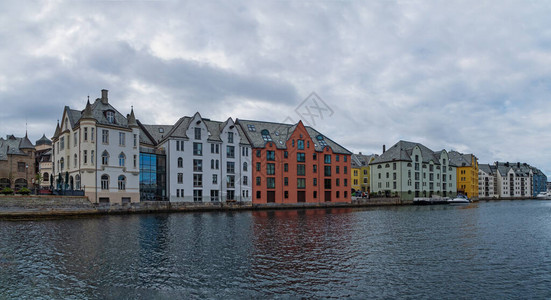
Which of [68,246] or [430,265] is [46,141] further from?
[430,265]

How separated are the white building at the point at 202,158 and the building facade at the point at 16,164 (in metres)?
32.1

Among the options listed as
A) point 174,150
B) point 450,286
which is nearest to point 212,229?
point 450,286

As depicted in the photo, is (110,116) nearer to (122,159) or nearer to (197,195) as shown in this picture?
(122,159)

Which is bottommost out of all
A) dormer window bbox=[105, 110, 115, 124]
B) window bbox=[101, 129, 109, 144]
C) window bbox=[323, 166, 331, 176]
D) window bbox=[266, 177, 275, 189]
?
window bbox=[266, 177, 275, 189]

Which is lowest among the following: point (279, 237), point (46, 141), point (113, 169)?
point (279, 237)

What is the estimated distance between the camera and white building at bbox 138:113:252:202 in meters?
85.2

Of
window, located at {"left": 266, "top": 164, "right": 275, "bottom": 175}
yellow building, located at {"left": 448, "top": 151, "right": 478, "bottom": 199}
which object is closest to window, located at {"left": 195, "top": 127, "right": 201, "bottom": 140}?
window, located at {"left": 266, "top": 164, "right": 275, "bottom": 175}

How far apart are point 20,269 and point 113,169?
167ft

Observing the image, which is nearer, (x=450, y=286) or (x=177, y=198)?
(x=450, y=286)

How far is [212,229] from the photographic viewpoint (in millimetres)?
45969

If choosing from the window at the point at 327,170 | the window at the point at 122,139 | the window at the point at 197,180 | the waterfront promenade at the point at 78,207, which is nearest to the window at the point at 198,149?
the window at the point at 197,180

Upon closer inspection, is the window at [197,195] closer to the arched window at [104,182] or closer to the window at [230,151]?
the window at [230,151]

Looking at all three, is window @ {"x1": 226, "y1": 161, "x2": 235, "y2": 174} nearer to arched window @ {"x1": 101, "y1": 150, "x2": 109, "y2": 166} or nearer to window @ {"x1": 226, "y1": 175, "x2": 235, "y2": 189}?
window @ {"x1": 226, "y1": 175, "x2": 235, "y2": 189}

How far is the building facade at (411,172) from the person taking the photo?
138625 millimetres
